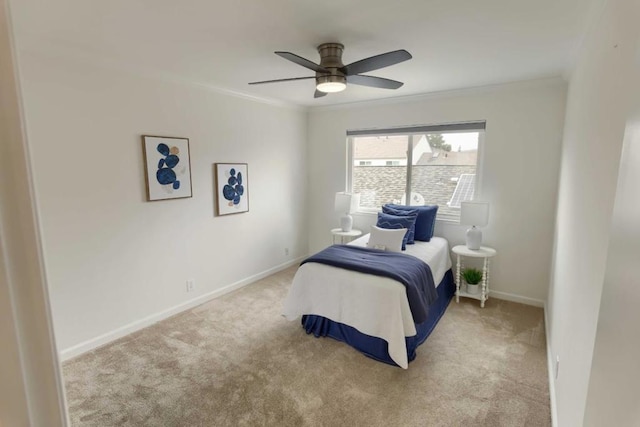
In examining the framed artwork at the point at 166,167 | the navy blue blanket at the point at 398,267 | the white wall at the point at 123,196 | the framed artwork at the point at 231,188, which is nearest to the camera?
the white wall at the point at 123,196

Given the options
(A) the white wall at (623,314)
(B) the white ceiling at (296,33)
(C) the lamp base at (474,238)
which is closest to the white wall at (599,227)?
(A) the white wall at (623,314)

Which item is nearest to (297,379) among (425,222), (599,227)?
(599,227)

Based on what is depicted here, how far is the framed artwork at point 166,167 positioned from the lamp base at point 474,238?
3.12m

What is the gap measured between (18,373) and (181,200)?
3.28m

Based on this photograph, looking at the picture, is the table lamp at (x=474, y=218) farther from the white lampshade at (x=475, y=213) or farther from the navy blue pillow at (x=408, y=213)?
the navy blue pillow at (x=408, y=213)

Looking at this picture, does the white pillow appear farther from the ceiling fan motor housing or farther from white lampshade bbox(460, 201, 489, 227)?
the ceiling fan motor housing

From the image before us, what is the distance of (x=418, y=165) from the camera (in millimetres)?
4379

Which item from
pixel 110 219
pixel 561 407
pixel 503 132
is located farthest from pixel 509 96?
pixel 110 219

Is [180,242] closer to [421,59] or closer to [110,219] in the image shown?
[110,219]

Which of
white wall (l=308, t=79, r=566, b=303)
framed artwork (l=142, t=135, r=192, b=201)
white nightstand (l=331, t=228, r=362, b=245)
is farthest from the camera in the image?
white nightstand (l=331, t=228, r=362, b=245)

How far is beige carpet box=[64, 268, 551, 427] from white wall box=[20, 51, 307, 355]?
0.38 metres

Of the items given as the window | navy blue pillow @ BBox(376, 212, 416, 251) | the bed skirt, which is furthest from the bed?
the window

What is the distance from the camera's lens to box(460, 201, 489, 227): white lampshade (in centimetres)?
360

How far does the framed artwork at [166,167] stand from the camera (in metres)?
3.09
